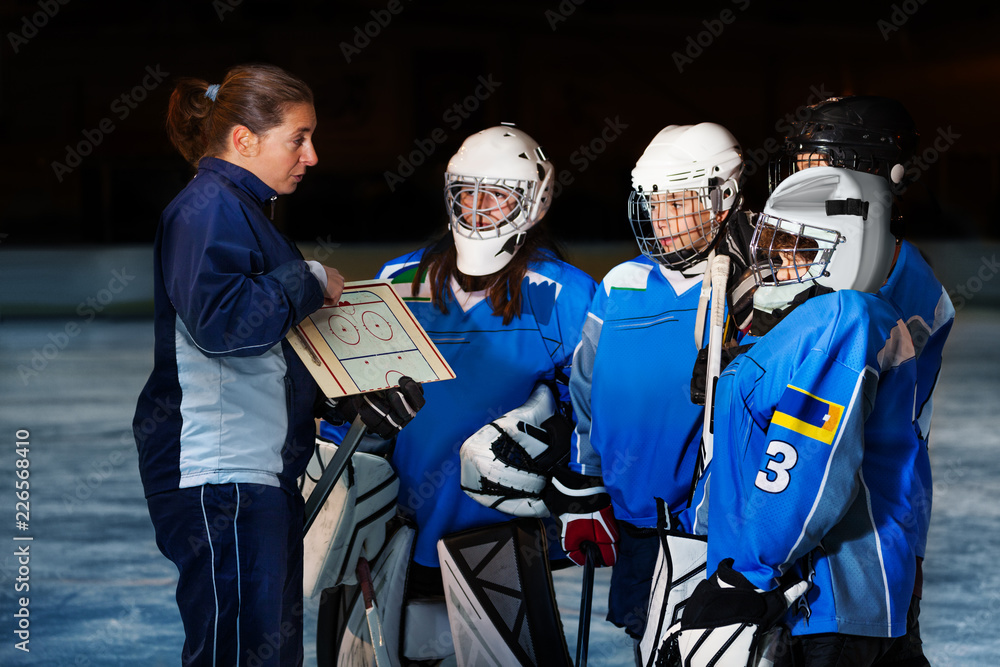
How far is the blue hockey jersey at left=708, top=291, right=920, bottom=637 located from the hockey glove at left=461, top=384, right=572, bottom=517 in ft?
1.95

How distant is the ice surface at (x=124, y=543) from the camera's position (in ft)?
9.07

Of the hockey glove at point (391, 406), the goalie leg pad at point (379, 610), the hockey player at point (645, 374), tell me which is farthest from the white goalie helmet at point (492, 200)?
the goalie leg pad at point (379, 610)

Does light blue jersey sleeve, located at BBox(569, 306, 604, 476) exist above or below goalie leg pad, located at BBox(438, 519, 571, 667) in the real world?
above

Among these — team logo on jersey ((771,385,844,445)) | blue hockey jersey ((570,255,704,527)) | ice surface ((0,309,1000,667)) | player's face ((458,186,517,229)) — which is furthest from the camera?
ice surface ((0,309,1000,667))

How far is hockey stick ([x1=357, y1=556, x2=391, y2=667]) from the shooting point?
2.05m

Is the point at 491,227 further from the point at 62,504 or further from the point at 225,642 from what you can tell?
the point at 62,504

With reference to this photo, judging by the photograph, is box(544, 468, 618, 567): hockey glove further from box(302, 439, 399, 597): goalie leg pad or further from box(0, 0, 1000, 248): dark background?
box(0, 0, 1000, 248): dark background

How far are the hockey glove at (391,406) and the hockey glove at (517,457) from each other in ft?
0.81

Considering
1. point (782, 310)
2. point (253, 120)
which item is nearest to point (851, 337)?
point (782, 310)

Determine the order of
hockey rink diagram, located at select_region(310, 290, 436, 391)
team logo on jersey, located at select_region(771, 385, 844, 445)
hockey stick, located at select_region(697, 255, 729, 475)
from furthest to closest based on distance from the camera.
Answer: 1. hockey rink diagram, located at select_region(310, 290, 436, 391)
2. hockey stick, located at select_region(697, 255, 729, 475)
3. team logo on jersey, located at select_region(771, 385, 844, 445)

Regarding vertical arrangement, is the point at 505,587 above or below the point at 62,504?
above

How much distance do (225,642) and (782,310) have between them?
38.6 inches

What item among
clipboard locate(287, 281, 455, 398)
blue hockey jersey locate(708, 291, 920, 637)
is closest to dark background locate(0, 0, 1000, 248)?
clipboard locate(287, 281, 455, 398)

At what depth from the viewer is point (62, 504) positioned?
4047 millimetres
